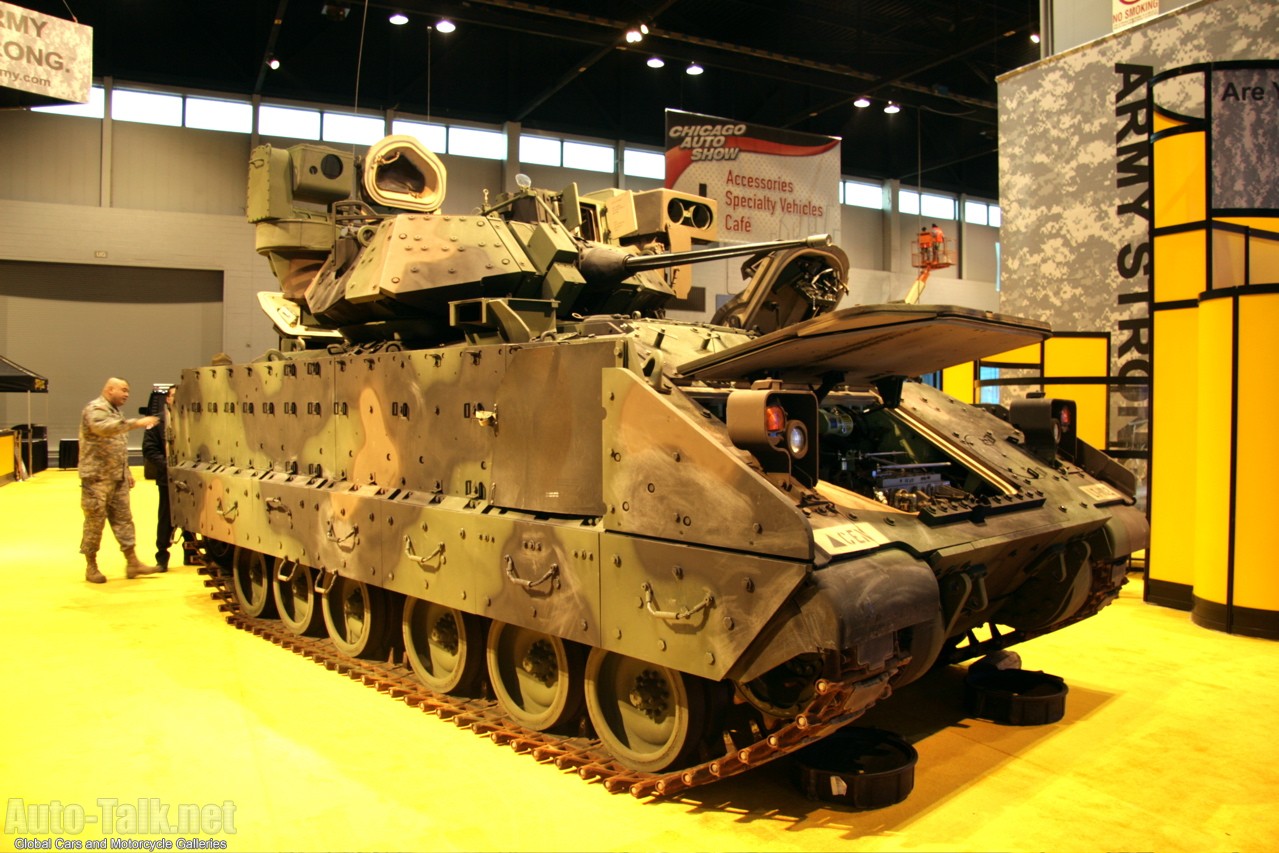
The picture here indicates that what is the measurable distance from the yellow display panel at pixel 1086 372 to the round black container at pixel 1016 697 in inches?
199

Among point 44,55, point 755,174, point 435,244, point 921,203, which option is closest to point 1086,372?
point 755,174

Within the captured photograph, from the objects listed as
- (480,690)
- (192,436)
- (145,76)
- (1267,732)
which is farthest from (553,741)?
(145,76)

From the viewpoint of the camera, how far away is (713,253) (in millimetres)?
6215

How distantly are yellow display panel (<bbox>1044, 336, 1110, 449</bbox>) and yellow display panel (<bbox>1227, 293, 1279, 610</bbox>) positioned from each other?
9.24 ft

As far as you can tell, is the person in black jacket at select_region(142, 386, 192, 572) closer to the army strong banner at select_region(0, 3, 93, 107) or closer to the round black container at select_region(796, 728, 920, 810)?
the army strong banner at select_region(0, 3, 93, 107)

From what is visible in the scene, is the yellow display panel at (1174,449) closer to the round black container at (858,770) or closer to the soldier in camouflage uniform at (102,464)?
the round black container at (858,770)

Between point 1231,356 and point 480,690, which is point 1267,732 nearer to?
point 1231,356

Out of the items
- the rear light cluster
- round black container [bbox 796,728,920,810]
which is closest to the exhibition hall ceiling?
the rear light cluster

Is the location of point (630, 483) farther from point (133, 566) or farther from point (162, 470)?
point (162, 470)

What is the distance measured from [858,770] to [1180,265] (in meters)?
6.38

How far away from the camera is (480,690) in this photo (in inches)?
234

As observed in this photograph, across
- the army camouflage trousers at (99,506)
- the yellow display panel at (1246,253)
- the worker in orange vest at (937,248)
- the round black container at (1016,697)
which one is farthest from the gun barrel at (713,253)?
the worker in orange vest at (937,248)

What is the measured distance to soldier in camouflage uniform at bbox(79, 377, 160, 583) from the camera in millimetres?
9531

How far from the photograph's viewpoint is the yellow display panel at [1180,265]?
8.53 meters
